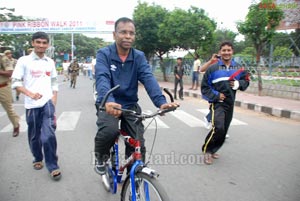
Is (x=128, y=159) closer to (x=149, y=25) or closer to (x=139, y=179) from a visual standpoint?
(x=139, y=179)

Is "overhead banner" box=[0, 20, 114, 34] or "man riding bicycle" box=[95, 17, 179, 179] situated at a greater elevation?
"overhead banner" box=[0, 20, 114, 34]

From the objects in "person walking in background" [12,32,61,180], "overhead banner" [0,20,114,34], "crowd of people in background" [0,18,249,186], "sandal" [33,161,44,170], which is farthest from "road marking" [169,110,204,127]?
"overhead banner" [0,20,114,34]

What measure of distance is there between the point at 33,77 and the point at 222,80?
2.53 meters

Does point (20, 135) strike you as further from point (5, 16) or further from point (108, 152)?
A: point (5, 16)

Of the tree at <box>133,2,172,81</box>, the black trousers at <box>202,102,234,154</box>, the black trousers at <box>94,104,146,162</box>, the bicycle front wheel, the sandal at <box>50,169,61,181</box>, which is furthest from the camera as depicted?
the tree at <box>133,2,172,81</box>

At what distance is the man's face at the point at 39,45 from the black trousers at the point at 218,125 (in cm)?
245

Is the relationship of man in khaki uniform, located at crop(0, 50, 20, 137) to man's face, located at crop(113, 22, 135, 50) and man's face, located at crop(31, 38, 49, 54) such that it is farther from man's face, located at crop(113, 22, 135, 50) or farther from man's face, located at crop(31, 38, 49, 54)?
man's face, located at crop(113, 22, 135, 50)

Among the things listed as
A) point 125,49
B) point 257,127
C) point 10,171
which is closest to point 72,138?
point 10,171

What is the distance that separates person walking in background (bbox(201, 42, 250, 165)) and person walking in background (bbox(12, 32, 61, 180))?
2.12 metres

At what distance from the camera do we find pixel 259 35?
37.2ft

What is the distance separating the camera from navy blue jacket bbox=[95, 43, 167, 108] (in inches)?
104

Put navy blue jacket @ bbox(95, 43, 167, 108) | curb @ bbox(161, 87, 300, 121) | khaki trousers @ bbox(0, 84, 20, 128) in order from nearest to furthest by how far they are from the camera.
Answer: navy blue jacket @ bbox(95, 43, 167, 108)
khaki trousers @ bbox(0, 84, 20, 128)
curb @ bbox(161, 87, 300, 121)

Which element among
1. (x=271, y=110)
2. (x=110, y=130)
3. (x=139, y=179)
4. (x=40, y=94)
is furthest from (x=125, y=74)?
(x=271, y=110)

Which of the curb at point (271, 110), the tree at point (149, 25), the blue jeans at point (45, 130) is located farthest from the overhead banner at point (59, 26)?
the blue jeans at point (45, 130)
